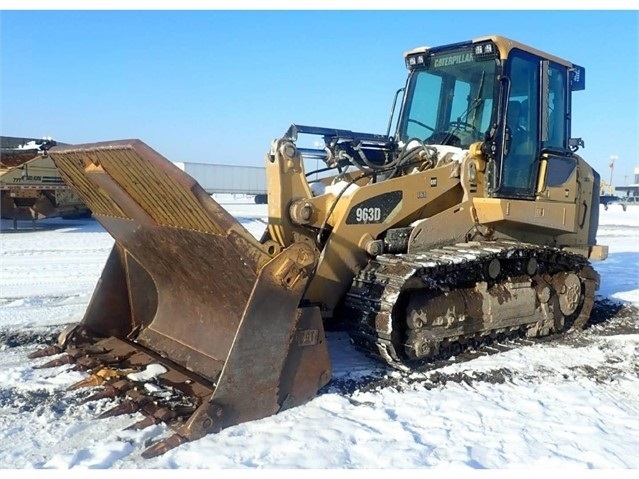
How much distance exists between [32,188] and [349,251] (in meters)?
13.4

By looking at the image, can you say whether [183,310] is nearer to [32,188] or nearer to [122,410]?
[122,410]

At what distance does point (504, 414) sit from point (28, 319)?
5014 mm

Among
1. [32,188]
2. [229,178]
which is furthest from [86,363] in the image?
[229,178]

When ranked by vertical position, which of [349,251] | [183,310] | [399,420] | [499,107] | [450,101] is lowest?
[399,420]

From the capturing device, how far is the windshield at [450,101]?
233 inches

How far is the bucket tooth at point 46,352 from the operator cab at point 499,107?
4037 mm

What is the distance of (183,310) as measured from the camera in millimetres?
5145

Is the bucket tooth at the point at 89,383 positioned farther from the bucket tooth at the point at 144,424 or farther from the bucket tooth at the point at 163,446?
the bucket tooth at the point at 163,446

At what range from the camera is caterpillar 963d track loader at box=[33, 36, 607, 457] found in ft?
12.8

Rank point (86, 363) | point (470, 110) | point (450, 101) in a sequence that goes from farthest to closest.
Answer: point (450, 101) → point (470, 110) → point (86, 363)

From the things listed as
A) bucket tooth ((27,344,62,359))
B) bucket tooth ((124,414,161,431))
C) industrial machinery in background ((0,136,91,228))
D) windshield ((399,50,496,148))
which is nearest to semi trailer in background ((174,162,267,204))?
industrial machinery in background ((0,136,91,228))

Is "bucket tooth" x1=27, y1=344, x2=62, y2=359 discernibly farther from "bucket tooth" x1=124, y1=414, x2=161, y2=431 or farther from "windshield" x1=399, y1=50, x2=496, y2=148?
"windshield" x1=399, y1=50, x2=496, y2=148

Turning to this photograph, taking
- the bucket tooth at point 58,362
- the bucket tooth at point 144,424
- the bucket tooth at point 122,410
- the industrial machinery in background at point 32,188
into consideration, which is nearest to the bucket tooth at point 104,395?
the bucket tooth at point 122,410

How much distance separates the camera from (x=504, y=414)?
424 cm
